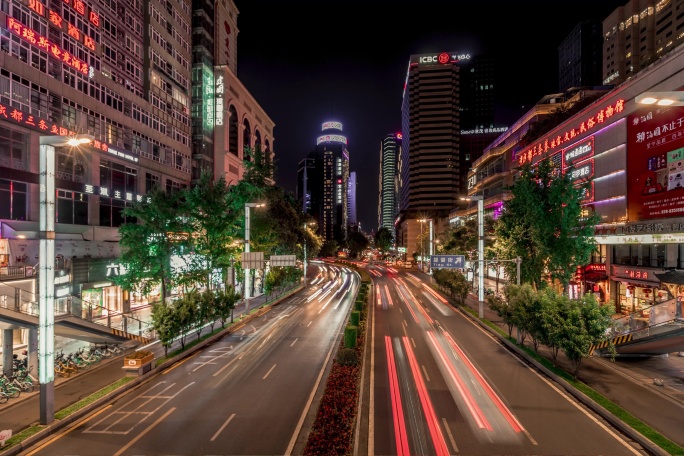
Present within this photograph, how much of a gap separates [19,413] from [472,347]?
24.2 meters

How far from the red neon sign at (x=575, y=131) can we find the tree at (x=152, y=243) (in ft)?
108

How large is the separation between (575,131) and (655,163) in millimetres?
14121

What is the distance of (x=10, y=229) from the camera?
1096 inches

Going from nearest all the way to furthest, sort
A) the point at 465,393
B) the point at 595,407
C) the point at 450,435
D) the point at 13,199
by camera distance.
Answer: the point at 450,435
the point at 595,407
the point at 465,393
the point at 13,199

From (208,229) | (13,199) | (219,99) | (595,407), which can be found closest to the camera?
(595,407)

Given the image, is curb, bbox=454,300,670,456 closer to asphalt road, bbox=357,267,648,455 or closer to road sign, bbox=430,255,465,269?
asphalt road, bbox=357,267,648,455

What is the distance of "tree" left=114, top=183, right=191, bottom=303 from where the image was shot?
3189 centimetres

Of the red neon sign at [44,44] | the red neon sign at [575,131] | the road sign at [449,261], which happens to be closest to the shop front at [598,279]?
the red neon sign at [575,131]

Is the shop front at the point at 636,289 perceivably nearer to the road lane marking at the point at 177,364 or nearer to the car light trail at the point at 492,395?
the car light trail at the point at 492,395

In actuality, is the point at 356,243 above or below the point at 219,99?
below

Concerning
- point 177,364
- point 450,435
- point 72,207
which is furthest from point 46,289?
point 72,207

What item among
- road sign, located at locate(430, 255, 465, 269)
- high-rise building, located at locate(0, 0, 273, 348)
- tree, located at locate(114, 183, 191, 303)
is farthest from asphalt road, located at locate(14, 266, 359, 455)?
road sign, located at locate(430, 255, 465, 269)

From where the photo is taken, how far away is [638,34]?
5079 inches

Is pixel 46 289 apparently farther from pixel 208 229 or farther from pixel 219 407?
pixel 208 229
